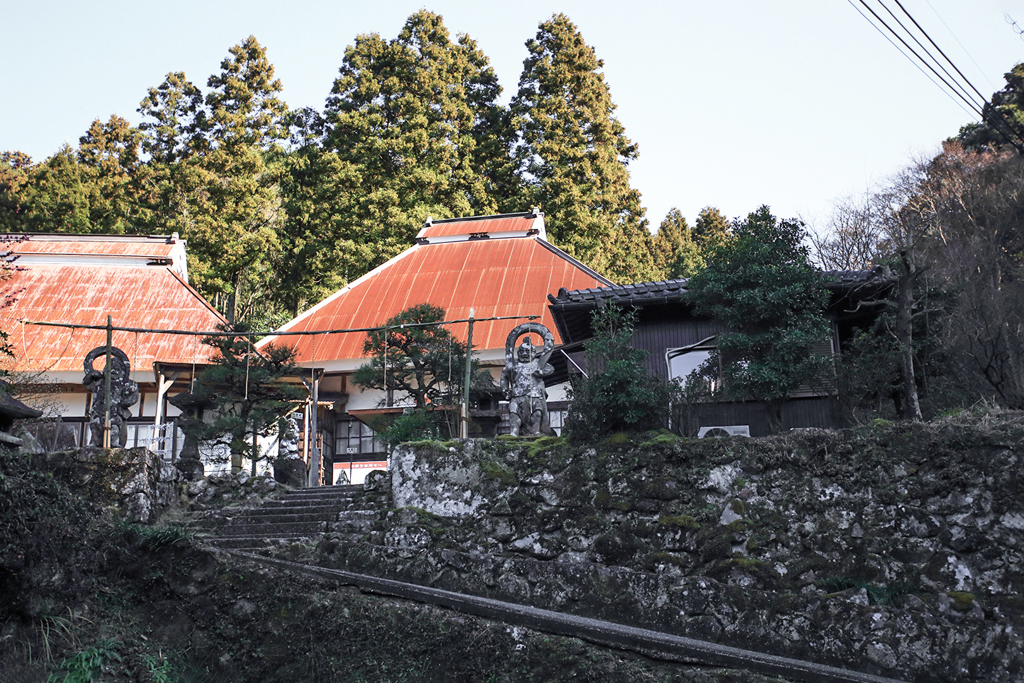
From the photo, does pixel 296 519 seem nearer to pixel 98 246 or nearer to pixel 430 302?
pixel 430 302

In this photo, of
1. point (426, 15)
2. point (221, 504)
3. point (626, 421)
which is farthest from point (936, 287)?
point (426, 15)

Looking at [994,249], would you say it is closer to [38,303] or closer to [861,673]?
[861,673]

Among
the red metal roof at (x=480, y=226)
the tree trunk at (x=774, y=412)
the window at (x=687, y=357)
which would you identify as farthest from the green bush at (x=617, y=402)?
the red metal roof at (x=480, y=226)

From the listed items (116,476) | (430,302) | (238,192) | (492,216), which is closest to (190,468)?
(116,476)

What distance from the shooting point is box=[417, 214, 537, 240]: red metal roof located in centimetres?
2659

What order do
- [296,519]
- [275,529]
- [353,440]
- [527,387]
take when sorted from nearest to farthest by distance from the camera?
[275,529] < [296,519] < [527,387] < [353,440]

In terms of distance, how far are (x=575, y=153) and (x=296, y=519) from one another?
2118 cm

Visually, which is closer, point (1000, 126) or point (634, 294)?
point (634, 294)

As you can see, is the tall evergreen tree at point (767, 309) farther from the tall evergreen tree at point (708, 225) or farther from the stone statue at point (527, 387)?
the tall evergreen tree at point (708, 225)

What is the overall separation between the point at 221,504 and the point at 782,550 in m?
8.26

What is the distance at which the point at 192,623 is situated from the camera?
10.6m

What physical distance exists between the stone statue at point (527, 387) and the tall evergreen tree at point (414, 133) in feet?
53.0

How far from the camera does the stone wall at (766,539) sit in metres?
8.65

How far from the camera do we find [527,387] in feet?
45.0
